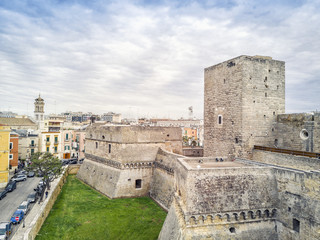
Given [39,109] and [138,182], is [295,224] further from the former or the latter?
[39,109]

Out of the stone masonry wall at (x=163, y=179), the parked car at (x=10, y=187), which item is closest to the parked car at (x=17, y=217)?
the parked car at (x=10, y=187)

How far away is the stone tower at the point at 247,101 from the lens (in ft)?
61.7

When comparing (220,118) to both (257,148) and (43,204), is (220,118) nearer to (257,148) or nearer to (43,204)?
(257,148)

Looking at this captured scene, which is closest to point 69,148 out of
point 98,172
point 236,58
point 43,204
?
point 98,172

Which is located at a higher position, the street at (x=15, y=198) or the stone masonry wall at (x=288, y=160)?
the stone masonry wall at (x=288, y=160)

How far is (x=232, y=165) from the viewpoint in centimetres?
1473

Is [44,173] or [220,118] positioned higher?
[220,118]

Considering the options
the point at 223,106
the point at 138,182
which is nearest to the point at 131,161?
the point at 138,182

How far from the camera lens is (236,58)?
763 inches

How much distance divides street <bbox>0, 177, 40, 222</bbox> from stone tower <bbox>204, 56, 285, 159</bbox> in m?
19.0

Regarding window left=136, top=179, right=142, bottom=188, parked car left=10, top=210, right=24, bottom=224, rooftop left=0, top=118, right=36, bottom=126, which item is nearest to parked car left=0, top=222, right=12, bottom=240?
parked car left=10, top=210, right=24, bottom=224

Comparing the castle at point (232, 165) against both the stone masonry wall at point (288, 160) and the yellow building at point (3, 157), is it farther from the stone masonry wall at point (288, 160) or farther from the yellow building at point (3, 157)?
the yellow building at point (3, 157)

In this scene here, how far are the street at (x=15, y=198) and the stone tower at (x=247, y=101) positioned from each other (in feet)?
62.2

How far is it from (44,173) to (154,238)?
13.6 metres
